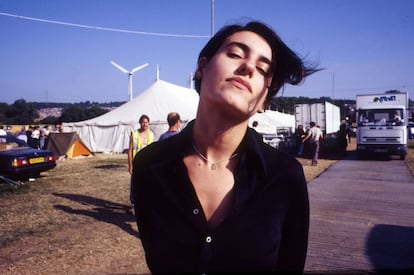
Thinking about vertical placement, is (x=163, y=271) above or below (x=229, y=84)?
below

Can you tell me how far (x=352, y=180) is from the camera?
35.8 ft

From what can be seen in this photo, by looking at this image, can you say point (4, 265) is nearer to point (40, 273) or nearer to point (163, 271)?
point (40, 273)

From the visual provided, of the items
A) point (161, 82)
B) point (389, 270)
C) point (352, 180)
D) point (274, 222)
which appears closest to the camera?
point (274, 222)

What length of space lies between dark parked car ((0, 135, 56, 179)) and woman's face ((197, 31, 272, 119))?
10458mm

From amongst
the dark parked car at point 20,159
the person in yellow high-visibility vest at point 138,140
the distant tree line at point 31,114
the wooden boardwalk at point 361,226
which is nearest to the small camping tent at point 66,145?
the dark parked car at point 20,159

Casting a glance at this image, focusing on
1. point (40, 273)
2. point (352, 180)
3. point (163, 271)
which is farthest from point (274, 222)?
point (352, 180)

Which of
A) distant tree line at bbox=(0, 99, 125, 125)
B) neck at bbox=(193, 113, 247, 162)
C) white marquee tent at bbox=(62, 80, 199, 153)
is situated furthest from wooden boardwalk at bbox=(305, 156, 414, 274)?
distant tree line at bbox=(0, 99, 125, 125)

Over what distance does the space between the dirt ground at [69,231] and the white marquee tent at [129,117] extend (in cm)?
1255

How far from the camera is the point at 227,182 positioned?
130 centimetres

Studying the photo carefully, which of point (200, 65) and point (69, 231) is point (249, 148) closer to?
point (200, 65)

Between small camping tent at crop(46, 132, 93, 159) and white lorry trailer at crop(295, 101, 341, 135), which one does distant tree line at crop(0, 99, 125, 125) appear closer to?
small camping tent at crop(46, 132, 93, 159)

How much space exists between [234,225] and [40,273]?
3.88m

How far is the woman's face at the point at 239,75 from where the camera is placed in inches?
44.5

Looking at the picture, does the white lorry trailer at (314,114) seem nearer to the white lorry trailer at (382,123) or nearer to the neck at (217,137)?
the white lorry trailer at (382,123)
